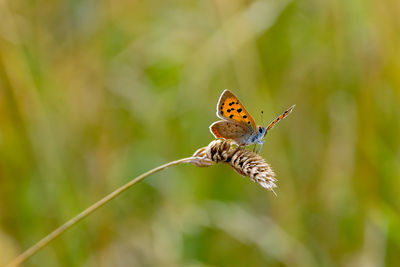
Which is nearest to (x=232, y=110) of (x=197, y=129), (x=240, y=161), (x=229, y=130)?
(x=229, y=130)

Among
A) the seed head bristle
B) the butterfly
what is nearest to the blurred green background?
the butterfly

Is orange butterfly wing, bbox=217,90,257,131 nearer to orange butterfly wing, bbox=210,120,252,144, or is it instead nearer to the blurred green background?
orange butterfly wing, bbox=210,120,252,144

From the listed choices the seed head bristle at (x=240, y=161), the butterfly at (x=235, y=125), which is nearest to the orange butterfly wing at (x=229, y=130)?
the butterfly at (x=235, y=125)

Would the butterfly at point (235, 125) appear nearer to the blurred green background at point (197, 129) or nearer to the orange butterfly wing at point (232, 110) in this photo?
the orange butterfly wing at point (232, 110)

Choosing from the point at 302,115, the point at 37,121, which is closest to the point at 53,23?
the point at 37,121

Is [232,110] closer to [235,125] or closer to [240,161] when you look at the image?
[235,125]

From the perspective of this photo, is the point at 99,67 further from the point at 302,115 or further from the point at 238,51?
the point at 302,115
